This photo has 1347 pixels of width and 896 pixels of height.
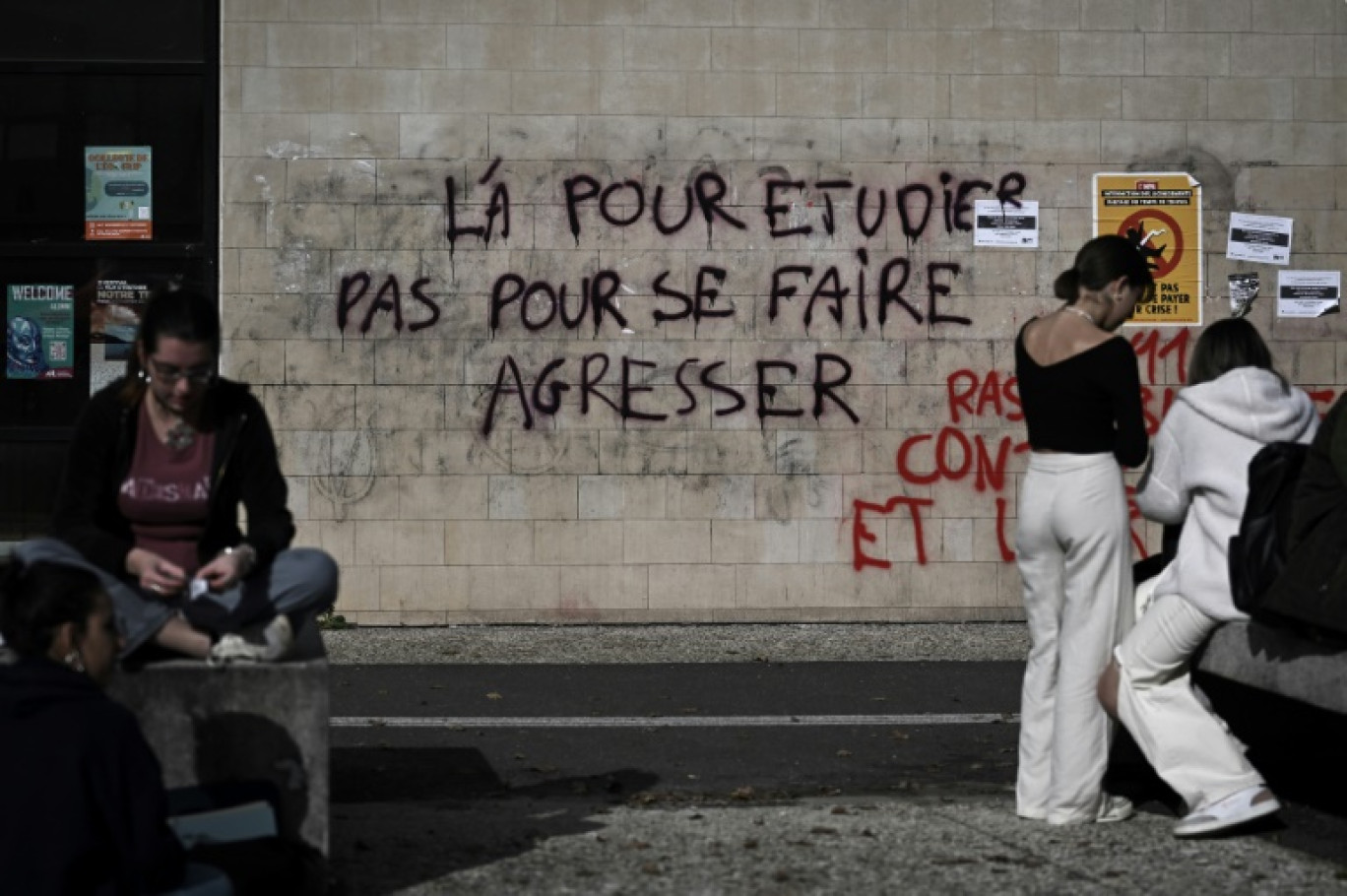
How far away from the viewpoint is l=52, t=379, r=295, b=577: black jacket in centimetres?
531

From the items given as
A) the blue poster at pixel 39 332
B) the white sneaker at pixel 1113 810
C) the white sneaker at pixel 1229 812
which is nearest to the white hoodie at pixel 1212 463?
the white sneaker at pixel 1229 812

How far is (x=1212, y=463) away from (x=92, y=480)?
323 cm

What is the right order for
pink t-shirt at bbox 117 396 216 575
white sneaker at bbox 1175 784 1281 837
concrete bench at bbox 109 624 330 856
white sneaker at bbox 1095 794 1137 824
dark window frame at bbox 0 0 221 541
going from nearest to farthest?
1. concrete bench at bbox 109 624 330 856
2. pink t-shirt at bbox 117 396 216 575
3. white sneaker at bbox 1175 784 1281 837
4. white sneaker at bbox 1095 794 1137 824
5. dark window frame at bbox 0 0 221 541

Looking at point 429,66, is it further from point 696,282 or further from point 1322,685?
point 1322,685

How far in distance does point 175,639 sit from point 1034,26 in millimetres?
7799

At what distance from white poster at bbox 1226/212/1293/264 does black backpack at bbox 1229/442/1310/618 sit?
19.8ft

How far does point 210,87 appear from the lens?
11.4 metres

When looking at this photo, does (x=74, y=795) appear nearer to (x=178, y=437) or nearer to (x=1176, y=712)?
(x=178, y=437)

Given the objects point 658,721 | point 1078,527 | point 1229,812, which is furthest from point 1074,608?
point 658,721

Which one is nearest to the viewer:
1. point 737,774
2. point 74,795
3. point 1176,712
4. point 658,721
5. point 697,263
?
point 74,795

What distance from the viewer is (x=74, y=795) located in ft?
13.7

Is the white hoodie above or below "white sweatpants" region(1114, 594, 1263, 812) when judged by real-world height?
above

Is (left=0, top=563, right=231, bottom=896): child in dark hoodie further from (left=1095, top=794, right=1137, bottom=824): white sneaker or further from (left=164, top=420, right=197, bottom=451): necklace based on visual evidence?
(left=1095, top=794, right=1137, bottom=824): white sneaker

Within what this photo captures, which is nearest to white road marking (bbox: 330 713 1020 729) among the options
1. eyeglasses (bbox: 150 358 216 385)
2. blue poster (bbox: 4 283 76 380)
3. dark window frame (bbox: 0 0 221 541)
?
eyeglasses (bbox: 150 358 216 385)
